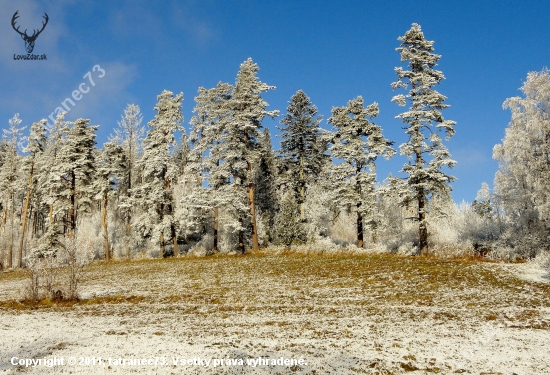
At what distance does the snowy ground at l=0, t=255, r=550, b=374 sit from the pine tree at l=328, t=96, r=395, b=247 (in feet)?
40.7

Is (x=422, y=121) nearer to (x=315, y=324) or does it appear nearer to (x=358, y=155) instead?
(x=358, y=155)

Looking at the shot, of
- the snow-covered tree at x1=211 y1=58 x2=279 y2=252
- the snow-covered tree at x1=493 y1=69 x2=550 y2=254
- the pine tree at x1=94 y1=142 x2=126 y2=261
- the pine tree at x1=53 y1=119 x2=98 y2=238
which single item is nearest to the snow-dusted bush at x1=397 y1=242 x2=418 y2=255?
the snow-covered tree at x1=493 y1=69 x2=550 y2=254

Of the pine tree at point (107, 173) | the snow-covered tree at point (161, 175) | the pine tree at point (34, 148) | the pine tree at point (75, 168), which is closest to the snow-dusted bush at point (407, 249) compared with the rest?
the snow-covered tree at point (161, 175)

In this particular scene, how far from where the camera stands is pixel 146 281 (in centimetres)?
2350

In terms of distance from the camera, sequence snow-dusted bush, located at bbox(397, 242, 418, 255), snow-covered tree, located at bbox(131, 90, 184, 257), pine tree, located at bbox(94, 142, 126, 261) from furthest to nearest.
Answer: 1. pine tree, located at bbox(94, 142, 126, 261)
2. snow-covered tree, located at bbox(131, 90, 184, 257)
3. snow-dusted bush, located at bbox(397, 242, 418, 255)

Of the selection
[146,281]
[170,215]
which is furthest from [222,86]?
[146,281]

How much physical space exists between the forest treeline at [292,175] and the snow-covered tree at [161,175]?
0.15 meters

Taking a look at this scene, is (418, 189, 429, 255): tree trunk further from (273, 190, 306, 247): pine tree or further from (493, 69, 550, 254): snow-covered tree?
(273, 190, 306, 247): pine tree

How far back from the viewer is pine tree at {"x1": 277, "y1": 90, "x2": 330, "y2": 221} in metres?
38.3

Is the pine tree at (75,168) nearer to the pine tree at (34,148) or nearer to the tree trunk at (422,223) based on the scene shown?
the pine tree at (34,148)

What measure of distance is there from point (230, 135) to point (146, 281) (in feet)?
51.9

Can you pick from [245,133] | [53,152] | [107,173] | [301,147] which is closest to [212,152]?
[245,133]

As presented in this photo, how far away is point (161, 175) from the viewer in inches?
1556

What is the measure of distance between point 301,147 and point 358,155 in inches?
273
